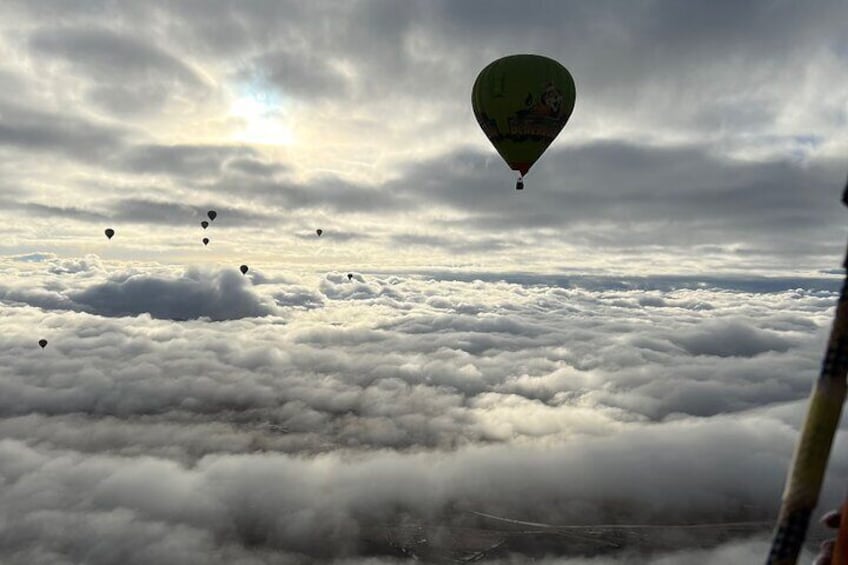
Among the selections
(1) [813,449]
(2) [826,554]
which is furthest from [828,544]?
(1) [813,449]

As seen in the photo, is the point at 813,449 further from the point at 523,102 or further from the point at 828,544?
the point at 523,102

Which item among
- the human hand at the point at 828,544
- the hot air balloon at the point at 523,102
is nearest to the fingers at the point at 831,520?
the human hand at the point at 828,544

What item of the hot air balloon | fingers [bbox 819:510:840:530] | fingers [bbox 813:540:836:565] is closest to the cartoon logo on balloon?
the hot air balloon

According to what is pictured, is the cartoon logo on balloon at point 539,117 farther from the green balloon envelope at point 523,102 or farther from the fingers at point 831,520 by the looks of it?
the fingers at point 831,520

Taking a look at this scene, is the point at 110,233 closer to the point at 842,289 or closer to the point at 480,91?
the point at 480,91

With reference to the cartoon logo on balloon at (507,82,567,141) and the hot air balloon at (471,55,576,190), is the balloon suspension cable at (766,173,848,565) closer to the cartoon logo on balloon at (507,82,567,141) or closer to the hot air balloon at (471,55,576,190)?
the hot air balloon at (471,55,576,190)

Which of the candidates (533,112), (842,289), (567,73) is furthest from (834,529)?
(567,73)
